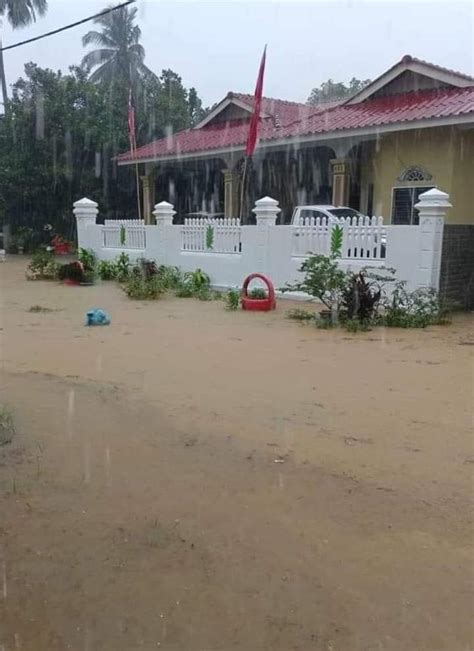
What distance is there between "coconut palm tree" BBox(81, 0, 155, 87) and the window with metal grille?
89.0 feet

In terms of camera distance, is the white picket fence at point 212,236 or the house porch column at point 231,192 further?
the house porch column at point 231,192

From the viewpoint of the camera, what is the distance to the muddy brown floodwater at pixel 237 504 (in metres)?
2.44

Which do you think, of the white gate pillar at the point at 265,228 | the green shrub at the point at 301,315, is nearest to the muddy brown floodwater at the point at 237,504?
the green shrub at the point at 301,315

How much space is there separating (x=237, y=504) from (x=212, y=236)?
11145 millimetres

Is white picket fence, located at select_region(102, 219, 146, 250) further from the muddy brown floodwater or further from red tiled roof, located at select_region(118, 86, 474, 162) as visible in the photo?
the muddy brown floodwater

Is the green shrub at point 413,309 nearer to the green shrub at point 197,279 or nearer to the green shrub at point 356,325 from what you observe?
the green shrub at point 356,325

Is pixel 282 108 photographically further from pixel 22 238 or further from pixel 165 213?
pixel 22 238

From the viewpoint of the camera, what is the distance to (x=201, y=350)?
734cm

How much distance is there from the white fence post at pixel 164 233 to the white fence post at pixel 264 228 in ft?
10.0

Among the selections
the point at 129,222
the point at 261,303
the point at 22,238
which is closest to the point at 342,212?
the point at 261,303

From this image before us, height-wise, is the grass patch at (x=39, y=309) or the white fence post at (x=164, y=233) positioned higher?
the white fence post at (x=164, y=233)

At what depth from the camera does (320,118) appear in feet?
55.0

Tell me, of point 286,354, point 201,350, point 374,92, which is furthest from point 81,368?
point 374,92

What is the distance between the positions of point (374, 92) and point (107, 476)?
15.3m
